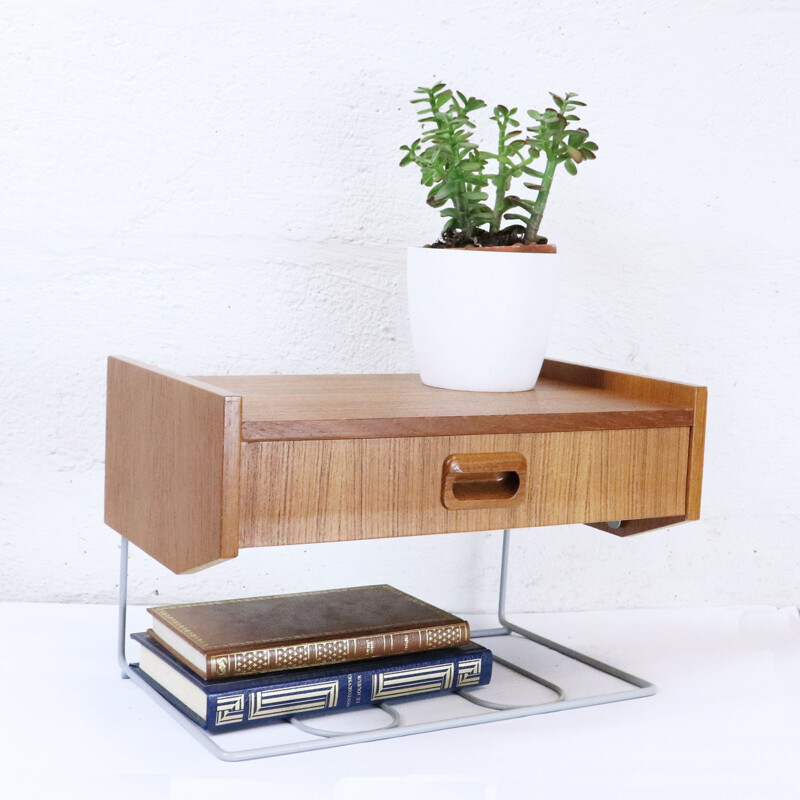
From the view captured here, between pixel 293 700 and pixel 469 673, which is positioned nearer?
pixel 293 700

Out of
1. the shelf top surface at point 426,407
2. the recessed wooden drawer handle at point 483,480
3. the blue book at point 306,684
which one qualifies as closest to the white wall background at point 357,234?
the shelf top surface at point 426,407

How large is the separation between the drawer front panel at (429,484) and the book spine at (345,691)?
177mm

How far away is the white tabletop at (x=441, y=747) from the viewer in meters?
0.89

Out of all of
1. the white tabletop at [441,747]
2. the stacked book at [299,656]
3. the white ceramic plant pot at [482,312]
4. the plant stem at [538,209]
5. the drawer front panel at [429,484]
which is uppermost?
the plant stem at [538,209]

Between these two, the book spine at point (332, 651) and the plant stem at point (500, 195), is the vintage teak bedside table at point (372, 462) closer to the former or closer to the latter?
the book spine at point (332, 651)

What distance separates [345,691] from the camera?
102 centimetres

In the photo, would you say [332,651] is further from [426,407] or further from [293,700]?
[426,407]

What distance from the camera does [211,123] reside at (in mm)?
1349

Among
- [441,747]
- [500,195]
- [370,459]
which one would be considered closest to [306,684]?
[441,747]

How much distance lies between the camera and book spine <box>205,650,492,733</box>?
97cm

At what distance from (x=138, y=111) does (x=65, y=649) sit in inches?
25.3

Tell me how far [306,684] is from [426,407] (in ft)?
0.91

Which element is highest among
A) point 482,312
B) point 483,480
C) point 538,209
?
point 538,209

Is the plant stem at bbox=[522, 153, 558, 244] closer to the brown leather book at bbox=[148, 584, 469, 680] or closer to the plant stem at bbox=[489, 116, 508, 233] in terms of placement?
the plant stem at bbox=[489, 116, 508, 233]
